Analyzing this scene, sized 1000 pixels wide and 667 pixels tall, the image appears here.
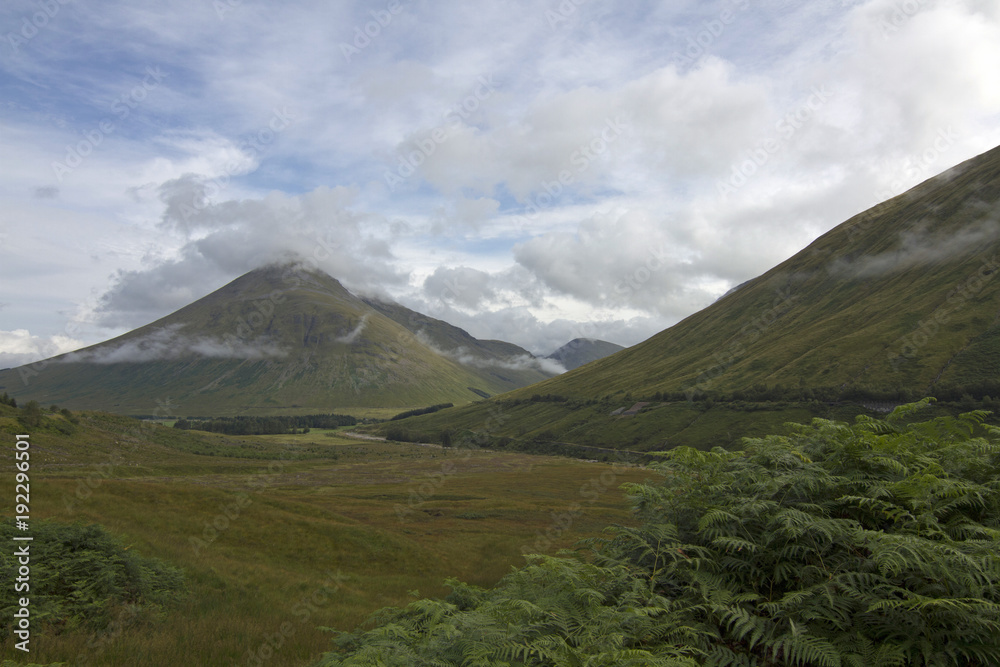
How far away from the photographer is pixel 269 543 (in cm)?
3062

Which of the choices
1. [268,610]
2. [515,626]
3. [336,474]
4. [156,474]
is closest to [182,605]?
[268,610]
